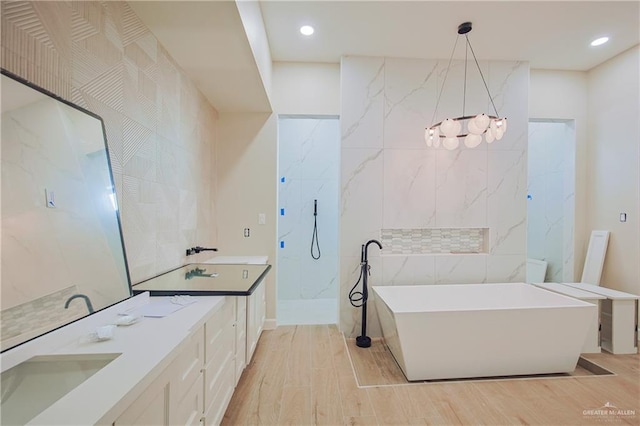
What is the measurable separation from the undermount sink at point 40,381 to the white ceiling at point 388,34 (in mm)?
1811

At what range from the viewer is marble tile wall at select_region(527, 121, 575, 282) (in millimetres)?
3609

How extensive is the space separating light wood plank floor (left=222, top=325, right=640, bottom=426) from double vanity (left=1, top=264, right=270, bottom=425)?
0.42 metres

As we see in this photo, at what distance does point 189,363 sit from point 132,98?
1.49 m

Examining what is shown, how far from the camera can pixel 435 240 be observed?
340cm

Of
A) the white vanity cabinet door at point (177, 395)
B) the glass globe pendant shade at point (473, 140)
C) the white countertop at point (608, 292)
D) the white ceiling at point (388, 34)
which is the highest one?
the white ceiling at point (388, 34)

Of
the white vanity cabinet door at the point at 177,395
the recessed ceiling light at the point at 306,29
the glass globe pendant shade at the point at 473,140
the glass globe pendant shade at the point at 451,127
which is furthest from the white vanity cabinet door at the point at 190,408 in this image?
the recessed ceiling light at the point at 306,29

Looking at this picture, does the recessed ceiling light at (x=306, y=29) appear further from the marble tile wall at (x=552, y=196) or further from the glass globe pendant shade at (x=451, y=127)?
the marble tile wall at (x=552, y=196)

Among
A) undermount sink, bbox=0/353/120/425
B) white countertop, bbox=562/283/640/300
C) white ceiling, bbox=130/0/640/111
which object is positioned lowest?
white countertop, bbox=562/283/640/300

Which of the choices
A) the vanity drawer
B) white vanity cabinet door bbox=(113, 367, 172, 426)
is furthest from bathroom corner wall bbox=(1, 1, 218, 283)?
white vanity cabinet door bbox=(113, 367, 172, 426)

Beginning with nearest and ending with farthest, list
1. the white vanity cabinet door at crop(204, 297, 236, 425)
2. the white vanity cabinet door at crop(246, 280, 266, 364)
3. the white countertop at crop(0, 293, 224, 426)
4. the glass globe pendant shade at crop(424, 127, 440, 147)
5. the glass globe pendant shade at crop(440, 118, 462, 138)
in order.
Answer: the white countertop at crop(0, 293, 224, 426) → the white vanity cabinet door at crop(204, 297, 236, 425) → the white vanity cabinet door at crop(246, 280, 266, 364) → the glass globe pendant shade at crop(440, 118, 462, 138) → the glass globe pendant shade at crop(424, 127, 440, 147)

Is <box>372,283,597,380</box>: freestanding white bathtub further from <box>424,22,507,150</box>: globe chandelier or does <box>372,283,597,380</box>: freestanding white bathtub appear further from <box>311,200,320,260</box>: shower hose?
<box>311,200,320,260</box>: shower hose

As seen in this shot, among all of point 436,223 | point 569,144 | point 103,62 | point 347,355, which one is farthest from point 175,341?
point 569,144

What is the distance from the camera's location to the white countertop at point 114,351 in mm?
687

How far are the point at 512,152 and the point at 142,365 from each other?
12.9 feet
